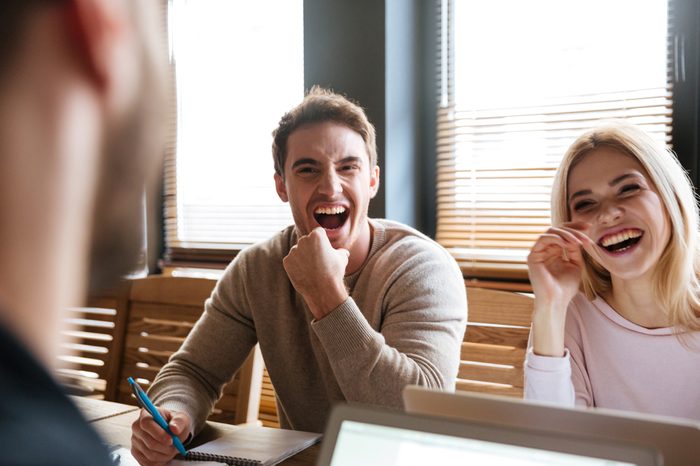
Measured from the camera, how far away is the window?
2998mm

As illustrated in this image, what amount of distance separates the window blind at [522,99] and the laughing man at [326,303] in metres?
0.73

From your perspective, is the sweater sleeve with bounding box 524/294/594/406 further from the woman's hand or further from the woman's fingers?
the woman's fingers

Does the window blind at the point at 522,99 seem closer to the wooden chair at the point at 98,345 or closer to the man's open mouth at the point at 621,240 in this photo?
the man's open mouth at the point at 621,240

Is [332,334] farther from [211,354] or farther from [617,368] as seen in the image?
[617,368]

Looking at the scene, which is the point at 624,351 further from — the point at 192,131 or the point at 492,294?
the point at 192,131

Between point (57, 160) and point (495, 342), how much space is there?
1.63 metres

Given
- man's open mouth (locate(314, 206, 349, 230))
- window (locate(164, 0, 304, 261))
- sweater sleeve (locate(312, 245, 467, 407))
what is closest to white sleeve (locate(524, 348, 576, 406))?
sweater sleeve (locate(312, 245, 467, 407))

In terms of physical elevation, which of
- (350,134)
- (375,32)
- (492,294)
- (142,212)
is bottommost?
(492,294)

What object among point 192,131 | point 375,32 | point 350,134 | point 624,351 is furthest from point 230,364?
point 192,131

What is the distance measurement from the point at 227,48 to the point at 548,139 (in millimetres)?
1581

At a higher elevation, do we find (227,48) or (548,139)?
(227,48)

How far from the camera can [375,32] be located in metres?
2.42

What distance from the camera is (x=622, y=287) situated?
159 centimetres

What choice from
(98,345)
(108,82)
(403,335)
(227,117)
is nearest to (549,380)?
(403,335)
